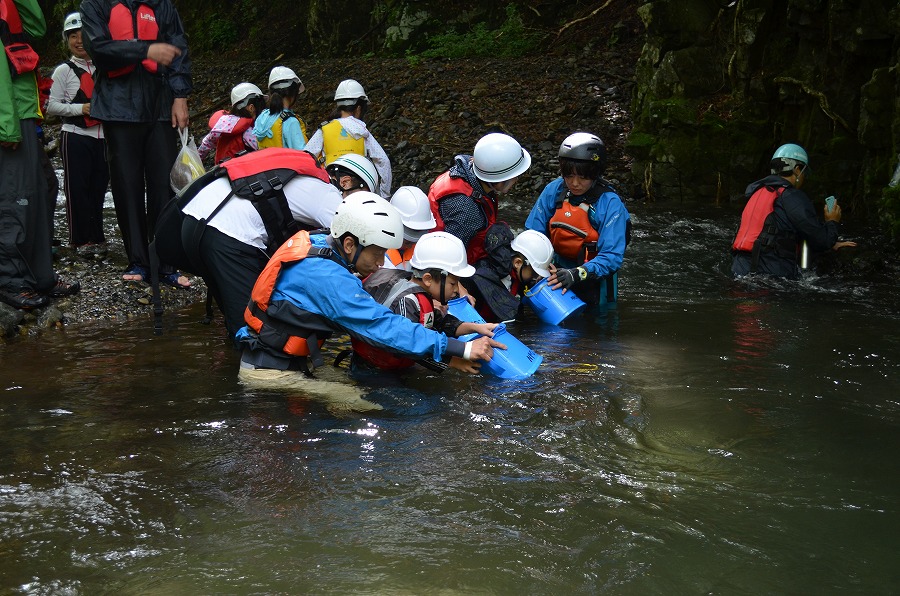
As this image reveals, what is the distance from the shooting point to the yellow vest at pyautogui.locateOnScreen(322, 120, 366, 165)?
27.8ft

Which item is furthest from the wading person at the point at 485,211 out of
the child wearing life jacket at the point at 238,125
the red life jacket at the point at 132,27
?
the child wearing life jacket at the point at 238,125

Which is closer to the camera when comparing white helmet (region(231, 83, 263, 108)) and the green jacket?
the green jacket

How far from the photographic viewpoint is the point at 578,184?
309 inches

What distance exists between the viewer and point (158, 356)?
6.77 meters

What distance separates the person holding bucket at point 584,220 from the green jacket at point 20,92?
4.11 m

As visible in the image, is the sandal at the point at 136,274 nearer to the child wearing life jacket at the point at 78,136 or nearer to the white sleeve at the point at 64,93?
the child wearing life jacket at the point at 78,136

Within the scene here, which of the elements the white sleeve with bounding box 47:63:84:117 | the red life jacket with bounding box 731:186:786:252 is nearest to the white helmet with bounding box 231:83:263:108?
the white sleeve with bounding box 47:63:84:117

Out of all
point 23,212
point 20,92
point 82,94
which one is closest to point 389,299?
point 23,212

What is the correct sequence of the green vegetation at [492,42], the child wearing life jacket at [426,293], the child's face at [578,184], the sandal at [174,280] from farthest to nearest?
the green vegetation at [492,42] < the sandal at [174,280] < the child's face at [578,184] < the child wearing life jacket at [426,293]

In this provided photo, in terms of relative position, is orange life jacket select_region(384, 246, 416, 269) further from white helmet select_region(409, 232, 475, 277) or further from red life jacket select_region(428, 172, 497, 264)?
red life jacket select_region(428, 172, 497, 264)

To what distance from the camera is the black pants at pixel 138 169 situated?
756 cm

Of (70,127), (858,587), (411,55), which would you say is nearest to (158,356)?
(70,127)

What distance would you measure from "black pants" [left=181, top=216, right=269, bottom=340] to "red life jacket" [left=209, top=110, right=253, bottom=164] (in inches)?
134

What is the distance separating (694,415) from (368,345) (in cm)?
201
